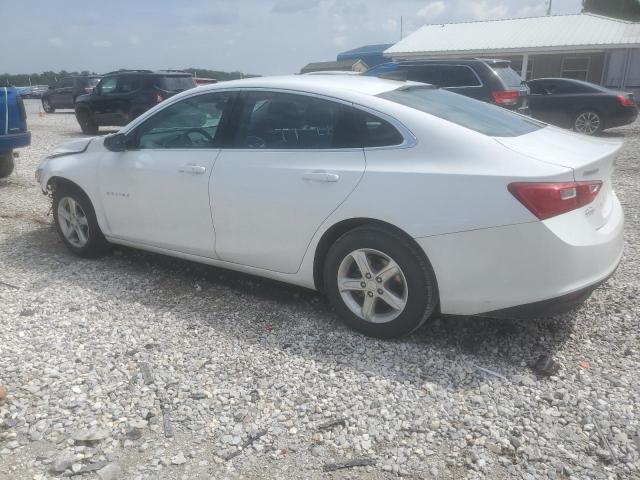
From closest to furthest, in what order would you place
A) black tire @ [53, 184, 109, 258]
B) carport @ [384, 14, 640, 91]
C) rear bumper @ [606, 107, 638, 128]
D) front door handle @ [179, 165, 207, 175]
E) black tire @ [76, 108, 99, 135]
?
front door handle @ [179, 165, 207, 175]
black tire @ [53, 184, 109, 258]
rear bumper @ [606, 107, 638, 128]
black tire @ [76, 108, 99, 135]
carport @ [384, 14, 640, 91]

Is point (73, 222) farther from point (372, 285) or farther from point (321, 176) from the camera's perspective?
point (372, 285)

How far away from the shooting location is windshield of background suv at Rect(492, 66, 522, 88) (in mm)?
11586

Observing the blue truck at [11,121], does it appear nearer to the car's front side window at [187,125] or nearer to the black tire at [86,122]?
the car's front side window at [187,125]

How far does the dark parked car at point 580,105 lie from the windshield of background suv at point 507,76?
7.05 feet

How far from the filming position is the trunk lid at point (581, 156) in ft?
10.2

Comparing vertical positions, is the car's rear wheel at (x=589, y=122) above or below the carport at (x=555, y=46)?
below

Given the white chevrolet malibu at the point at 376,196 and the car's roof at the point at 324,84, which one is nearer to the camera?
the white chevrolet malibu at the point at 376,196

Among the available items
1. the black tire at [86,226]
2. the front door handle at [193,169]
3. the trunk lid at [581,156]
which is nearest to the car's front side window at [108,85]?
the black tire at [86,226]

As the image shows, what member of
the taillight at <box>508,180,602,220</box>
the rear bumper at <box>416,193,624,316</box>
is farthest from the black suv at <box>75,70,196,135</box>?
the taillight at <box>508,180,602,220</box>

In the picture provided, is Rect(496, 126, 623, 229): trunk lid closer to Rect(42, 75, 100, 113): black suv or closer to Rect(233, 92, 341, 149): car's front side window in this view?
Rect(233, 92, 341, 149): car's front side window

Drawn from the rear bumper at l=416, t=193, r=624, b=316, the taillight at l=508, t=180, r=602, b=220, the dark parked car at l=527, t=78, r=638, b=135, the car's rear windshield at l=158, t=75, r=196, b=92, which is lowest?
the dark parked car at l=527, t=78, r=638, b=135

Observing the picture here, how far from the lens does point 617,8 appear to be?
50219mm

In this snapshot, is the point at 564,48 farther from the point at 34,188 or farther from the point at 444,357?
the point at 444,357

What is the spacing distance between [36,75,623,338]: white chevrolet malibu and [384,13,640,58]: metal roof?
2491 centimetres
